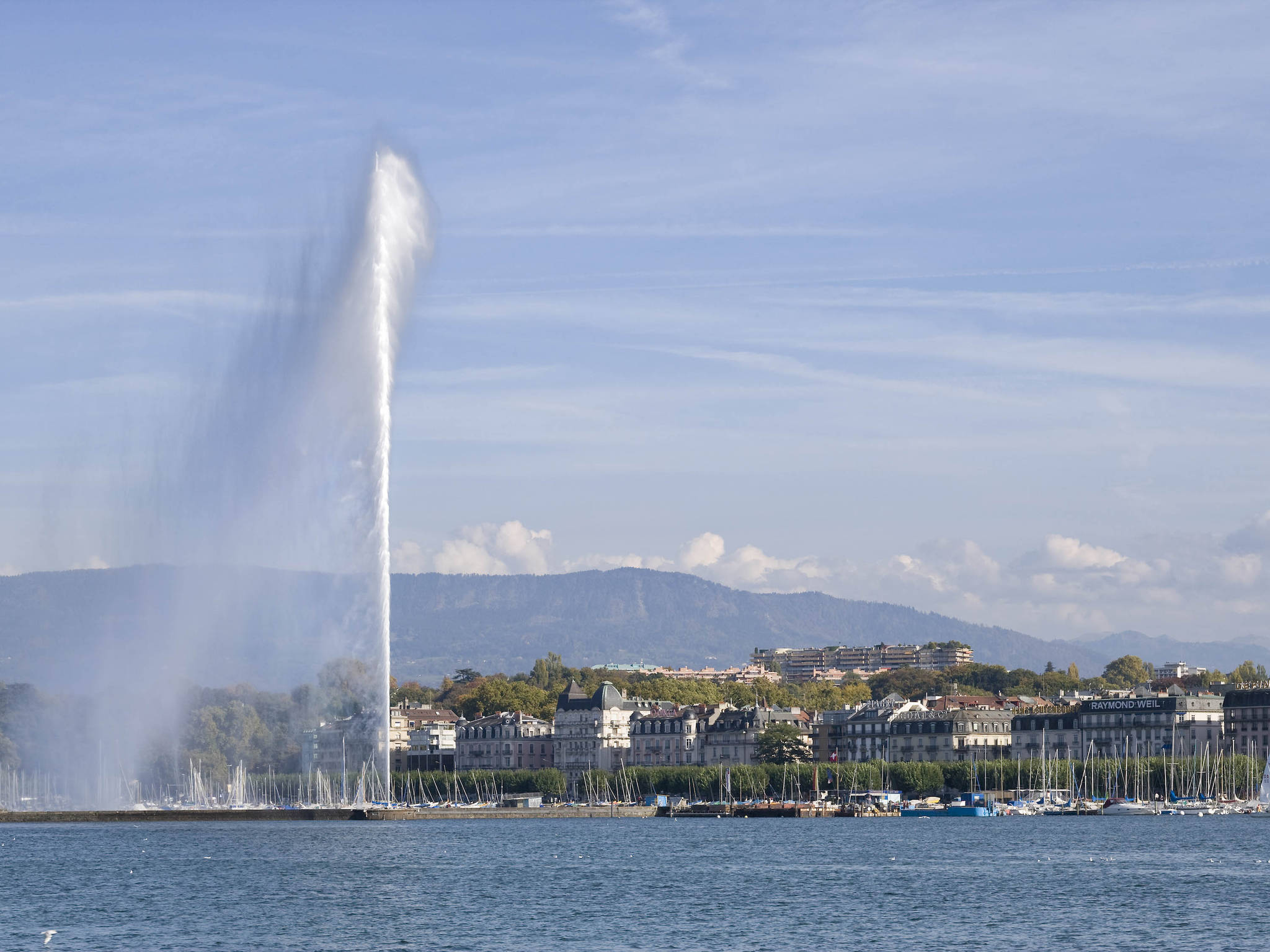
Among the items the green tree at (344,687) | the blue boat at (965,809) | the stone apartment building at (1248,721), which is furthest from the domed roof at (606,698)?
the green tree at (344,687)

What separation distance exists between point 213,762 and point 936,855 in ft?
245

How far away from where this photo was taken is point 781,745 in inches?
6334

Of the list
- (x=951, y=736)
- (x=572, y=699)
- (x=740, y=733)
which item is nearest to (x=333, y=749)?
(x=740, y=733)

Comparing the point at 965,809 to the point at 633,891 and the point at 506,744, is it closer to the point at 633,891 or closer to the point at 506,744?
the point at 506,744

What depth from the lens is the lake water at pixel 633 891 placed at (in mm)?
48844

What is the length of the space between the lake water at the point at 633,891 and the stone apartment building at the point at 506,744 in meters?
82.2

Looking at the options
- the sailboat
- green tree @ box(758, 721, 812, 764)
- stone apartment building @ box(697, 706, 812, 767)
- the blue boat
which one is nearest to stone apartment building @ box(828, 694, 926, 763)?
stone apartment building @ box(697, 706, 812, 767)

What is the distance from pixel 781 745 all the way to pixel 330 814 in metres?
60.6

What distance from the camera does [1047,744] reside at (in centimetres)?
15775

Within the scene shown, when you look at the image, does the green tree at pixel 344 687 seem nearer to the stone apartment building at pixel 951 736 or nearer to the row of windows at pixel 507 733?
the stone apartment building at pixel 951 736

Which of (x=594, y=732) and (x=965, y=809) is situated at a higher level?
(x=594, y=732)

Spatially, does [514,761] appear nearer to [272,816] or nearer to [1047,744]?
[1047,744]

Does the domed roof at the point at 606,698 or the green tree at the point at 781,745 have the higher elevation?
the domed roof at the point at 606,698

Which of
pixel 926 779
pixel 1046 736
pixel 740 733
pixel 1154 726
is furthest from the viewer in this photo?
pixel 740 733
